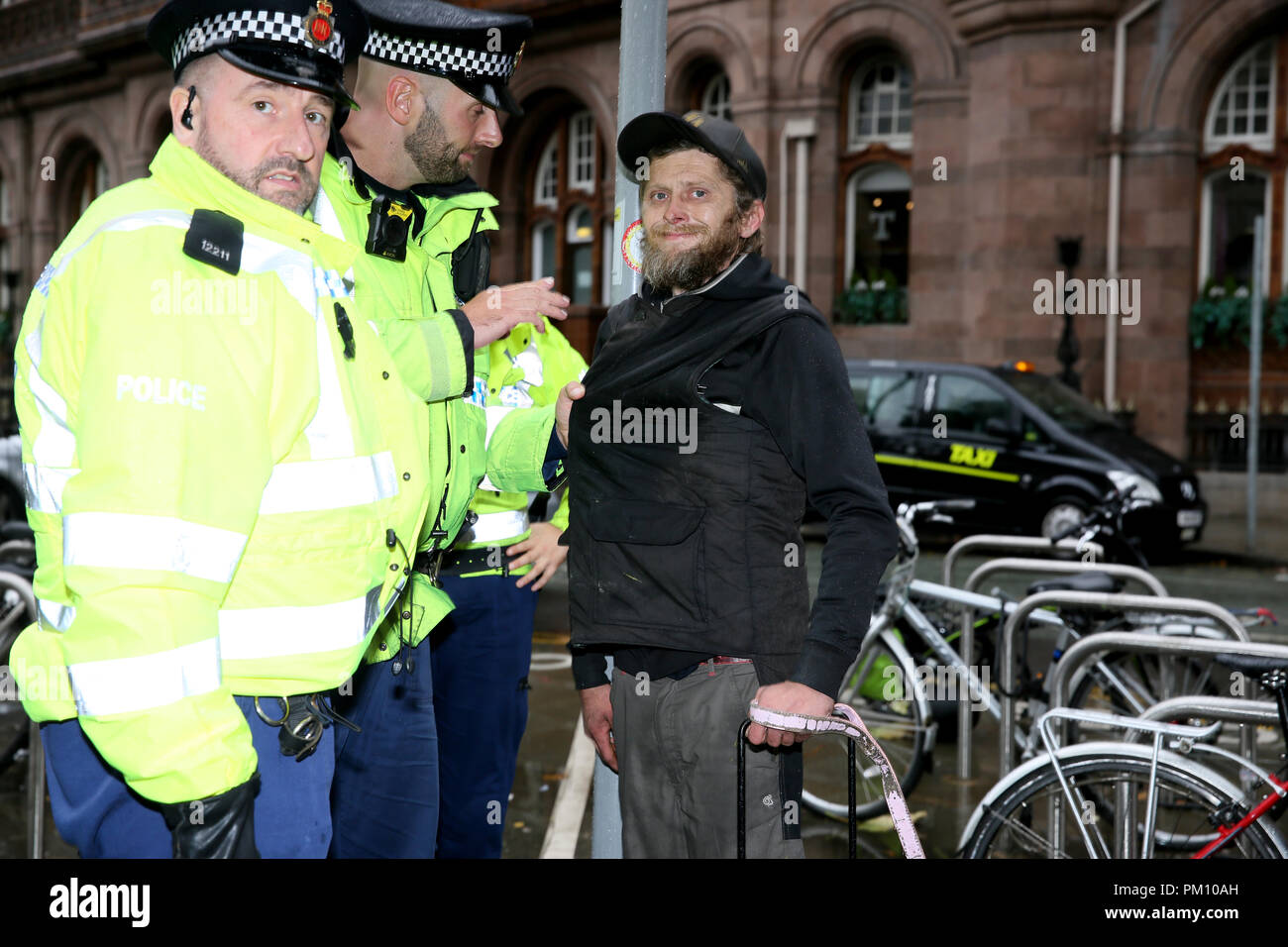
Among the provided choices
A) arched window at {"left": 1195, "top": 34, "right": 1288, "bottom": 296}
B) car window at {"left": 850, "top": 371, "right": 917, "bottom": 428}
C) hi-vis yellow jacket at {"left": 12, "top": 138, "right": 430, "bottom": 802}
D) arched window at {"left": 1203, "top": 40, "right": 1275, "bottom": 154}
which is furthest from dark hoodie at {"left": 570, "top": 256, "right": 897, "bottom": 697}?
arched window at {"left": 1203, "top": 40, "right": 1275, "bottom": 154}

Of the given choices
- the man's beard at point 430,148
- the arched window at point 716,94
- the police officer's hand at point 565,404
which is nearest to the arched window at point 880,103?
the arched window at point 716,94

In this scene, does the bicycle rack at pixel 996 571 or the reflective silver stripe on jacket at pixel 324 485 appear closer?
the reflective silver stripe on jacket at pixel 324 485

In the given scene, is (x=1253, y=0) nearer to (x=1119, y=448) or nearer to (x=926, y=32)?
(x=926, y=32)

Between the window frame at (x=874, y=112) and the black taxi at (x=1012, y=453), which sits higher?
the window frame at (x=874, y=112)

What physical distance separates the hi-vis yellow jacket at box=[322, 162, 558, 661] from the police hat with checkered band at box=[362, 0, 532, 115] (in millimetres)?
298

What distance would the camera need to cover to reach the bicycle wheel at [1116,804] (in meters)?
3.58

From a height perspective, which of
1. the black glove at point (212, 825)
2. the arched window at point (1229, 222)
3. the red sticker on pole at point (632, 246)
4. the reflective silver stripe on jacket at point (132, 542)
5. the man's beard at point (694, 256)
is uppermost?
the arched window at point (1229, 222)

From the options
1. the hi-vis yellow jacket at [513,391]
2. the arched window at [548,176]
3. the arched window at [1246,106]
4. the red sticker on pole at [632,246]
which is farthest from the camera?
the arched window at [548,176]

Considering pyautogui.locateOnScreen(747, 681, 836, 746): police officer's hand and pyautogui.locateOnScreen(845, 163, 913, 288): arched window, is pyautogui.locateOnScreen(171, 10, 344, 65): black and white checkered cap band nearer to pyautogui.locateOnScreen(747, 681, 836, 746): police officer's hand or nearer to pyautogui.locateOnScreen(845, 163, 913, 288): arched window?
pyautogui.locateOnScreen(747, 681, 836, 746): police officer's hand

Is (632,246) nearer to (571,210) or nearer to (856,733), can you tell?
(856,733)

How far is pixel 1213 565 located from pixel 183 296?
12464 mm

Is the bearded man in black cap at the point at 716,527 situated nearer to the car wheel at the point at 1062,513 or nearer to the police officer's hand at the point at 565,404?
the police officer's hand at the point at 565,404

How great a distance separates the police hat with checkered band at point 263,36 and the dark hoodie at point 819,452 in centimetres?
99
